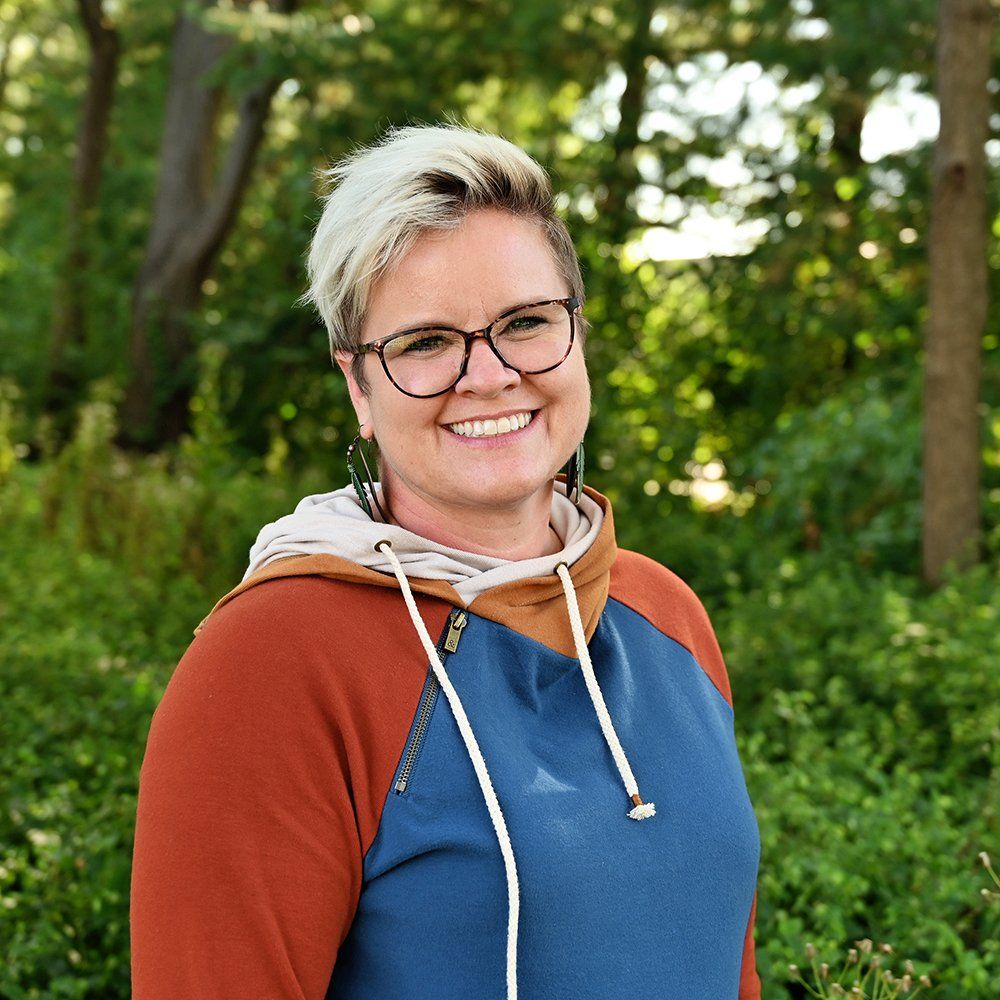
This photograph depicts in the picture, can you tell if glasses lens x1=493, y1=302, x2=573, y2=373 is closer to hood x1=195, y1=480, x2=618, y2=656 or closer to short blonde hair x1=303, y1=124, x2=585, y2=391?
short blonde hair x1=303, y1=124, x2=585, y2=391

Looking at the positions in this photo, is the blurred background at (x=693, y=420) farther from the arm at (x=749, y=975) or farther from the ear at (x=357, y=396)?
the ear at (x=357, y=396)

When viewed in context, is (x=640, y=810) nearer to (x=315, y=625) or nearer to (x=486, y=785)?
(x=486, y=785)

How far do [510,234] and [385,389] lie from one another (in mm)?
270

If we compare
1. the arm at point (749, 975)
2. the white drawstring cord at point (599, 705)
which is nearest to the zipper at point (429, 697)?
the white drawstring cord at point (599, 705)

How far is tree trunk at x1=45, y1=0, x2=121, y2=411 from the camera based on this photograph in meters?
13.7

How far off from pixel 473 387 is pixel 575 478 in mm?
361

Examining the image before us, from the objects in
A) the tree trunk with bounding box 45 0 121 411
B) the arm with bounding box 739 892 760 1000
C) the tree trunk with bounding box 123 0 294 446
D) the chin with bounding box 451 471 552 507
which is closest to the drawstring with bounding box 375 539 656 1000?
the chin with bounding box 451 471 552 507

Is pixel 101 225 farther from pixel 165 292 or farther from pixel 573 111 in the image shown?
pixel 573 111

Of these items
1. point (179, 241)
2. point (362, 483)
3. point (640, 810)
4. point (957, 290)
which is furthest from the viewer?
point (179, 241)

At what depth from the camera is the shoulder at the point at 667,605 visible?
1819 millimetres

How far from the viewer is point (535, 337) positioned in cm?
163

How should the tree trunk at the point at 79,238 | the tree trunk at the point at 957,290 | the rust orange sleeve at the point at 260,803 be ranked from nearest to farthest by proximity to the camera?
the rust orange sleeve at the point at 260,803
the tree trunk at the point at 957,290
the tree trunk at the point at 79,238

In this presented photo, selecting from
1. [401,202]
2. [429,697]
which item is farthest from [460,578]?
[401,202]

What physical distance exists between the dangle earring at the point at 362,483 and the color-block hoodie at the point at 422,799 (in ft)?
0.10
